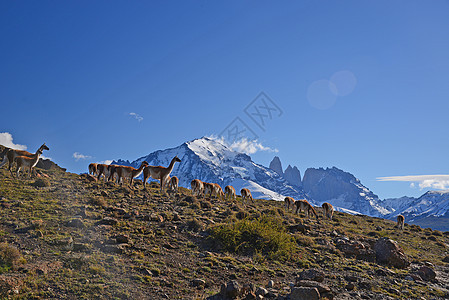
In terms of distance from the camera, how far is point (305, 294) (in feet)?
26.1

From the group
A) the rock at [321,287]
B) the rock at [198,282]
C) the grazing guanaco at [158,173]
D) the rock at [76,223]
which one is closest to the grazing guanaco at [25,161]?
the grazing guanaco at [158,173]

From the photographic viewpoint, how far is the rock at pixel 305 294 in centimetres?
790

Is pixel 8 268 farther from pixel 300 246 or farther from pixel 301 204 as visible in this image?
pixel 301 204

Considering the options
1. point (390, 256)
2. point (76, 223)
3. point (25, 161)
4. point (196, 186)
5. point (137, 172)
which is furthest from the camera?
point (196, 186)

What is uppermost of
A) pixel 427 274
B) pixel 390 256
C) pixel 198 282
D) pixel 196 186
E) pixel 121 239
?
pixel 196 186

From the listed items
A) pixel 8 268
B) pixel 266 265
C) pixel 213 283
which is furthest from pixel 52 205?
pixel 266 265

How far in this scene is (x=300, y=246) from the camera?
14.2 m

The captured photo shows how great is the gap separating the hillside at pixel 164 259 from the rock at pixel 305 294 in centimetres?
6

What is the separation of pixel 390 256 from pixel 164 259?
1120 centimetres

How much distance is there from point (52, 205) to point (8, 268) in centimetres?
730

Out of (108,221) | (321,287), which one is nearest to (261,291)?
(321,287)

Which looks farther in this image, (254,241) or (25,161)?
(25,161)

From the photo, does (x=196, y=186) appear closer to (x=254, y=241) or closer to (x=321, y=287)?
(x=254, y=241)

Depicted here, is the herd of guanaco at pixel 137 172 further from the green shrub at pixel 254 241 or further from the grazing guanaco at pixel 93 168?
the green shrub at pixel 254 241
